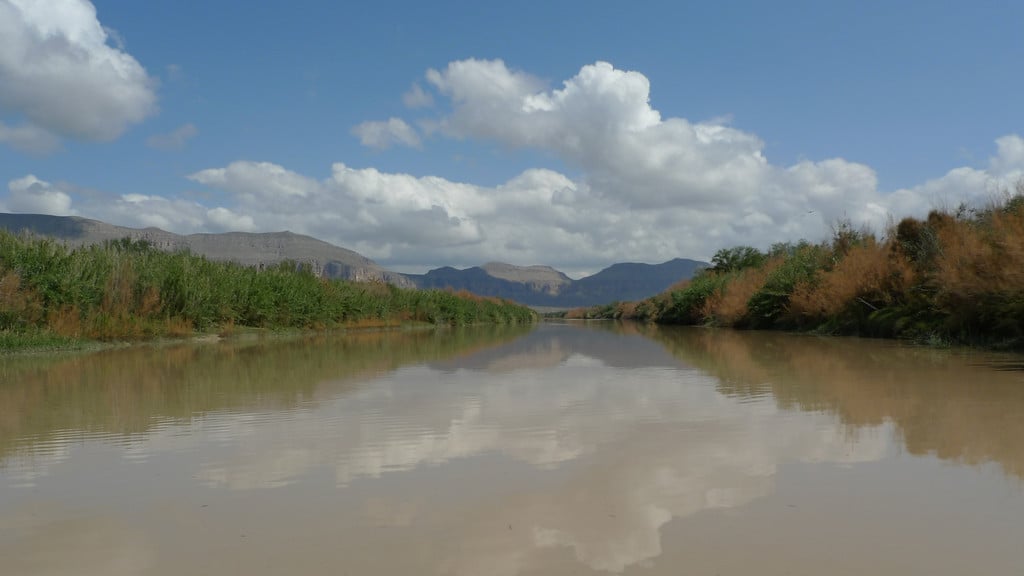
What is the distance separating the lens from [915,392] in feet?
34.4

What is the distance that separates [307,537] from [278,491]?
3.88 feet

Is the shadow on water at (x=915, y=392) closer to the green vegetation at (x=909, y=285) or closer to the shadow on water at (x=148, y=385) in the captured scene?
the green vegetation at (x=909, y=285)

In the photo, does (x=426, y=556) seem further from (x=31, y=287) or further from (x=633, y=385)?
(x=31, y=287)

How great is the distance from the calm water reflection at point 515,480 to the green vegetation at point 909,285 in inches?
379

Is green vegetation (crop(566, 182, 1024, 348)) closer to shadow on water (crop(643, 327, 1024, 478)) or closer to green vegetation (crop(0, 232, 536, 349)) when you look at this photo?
shadow on water (crop(643, 327, 1024, 478))

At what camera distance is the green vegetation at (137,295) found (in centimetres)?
2014

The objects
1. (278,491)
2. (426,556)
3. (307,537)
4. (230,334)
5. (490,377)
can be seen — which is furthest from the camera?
(230,334)

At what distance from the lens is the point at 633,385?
12.3m

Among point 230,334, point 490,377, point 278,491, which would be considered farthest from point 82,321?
point 278,491

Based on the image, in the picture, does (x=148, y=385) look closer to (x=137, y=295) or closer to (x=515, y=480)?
(x=515, y=480)

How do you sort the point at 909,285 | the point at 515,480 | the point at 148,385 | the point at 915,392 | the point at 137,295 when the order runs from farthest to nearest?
1. the point at 909,285
2. the point at 137,295
3. the point at 148,385
4. the point at 915,392
5. the point at 515,480

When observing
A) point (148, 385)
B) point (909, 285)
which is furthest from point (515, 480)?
point (909, 285)

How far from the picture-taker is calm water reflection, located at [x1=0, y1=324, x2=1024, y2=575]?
3.94m

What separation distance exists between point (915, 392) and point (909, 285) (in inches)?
798
